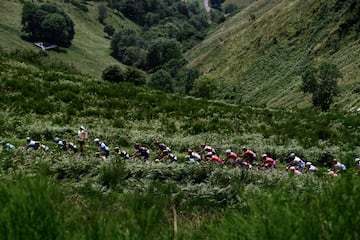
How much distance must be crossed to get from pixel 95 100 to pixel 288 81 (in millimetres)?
128054

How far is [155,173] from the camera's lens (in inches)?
416

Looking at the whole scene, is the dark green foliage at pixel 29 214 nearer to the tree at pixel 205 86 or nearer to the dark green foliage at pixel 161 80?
the tree at pixel 205 86

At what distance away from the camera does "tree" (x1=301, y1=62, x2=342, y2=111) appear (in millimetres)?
105000

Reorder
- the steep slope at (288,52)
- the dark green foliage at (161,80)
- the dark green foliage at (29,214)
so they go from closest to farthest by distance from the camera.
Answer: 1. the dark green foliage at (29,214)
2. the steep slope at (288,52)
3. the dark green foliage at (161,80)

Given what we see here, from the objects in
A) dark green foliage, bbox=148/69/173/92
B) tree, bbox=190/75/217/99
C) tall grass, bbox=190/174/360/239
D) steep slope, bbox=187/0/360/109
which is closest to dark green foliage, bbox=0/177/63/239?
tall grass, bbox=190/174/360/239

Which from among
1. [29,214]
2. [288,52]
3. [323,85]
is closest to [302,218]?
[29,214]

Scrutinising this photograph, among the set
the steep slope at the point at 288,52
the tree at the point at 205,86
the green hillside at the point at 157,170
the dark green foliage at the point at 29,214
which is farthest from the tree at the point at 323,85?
the dark green foliage at the point at 29,214

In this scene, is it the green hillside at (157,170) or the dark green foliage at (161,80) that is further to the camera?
the dark green foliage at (161,80)

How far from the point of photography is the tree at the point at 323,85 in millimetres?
105000

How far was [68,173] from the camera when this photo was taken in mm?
10469

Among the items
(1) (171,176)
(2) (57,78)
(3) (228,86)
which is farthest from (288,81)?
(1) (171,176)

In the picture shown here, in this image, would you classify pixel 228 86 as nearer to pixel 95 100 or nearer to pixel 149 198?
pixel 95 100

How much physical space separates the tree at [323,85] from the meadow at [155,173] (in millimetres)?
85262

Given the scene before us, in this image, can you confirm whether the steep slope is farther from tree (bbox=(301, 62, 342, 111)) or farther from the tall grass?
the tall grass
